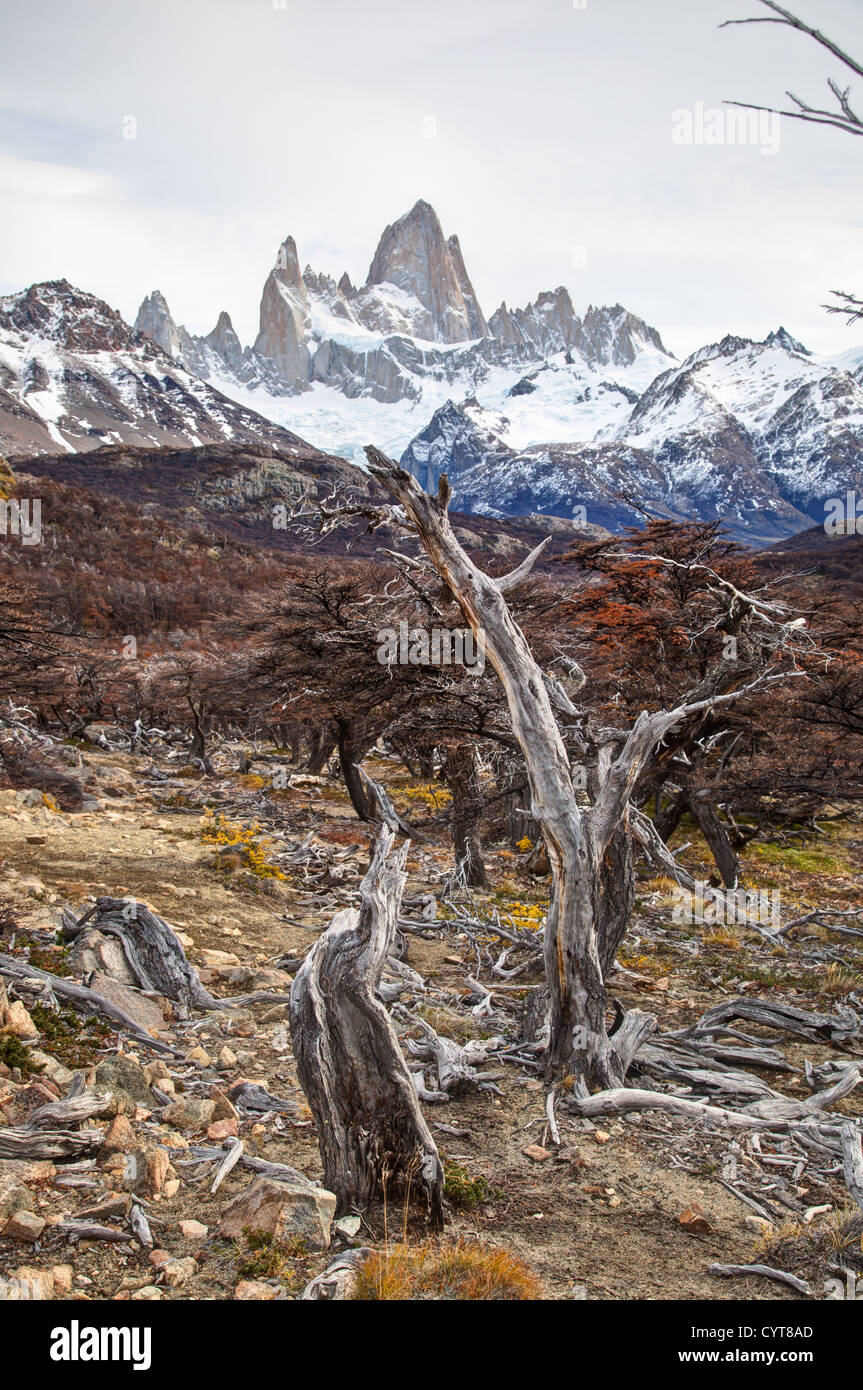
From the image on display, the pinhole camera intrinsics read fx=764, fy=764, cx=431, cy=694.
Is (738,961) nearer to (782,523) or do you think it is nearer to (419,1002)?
(419,1002)

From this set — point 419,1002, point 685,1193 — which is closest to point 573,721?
point 419,1002

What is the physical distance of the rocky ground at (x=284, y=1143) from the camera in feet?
10.9

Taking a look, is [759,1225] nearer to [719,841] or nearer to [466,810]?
[466,810]

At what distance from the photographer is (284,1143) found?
455cm

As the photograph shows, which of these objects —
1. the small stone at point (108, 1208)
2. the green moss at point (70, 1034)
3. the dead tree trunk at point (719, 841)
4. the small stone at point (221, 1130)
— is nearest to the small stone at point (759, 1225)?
the small stone at point (221, 1130)

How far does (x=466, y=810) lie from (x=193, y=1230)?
28.1 feet

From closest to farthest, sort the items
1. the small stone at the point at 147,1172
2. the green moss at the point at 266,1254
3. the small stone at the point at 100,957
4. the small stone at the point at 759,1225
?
the green moss at the point at 266,1254 < the small stone at the point at 147,1172 < the small stone at the point at 759,1225 < the small stone at the point at 100,957

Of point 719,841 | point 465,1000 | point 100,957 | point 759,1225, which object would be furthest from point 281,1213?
point 719,841

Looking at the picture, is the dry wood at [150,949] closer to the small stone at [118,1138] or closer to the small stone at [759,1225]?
the small stone at [118,1138]

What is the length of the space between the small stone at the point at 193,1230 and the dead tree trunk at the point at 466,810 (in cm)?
823

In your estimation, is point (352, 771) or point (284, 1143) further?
point (352, 771)
